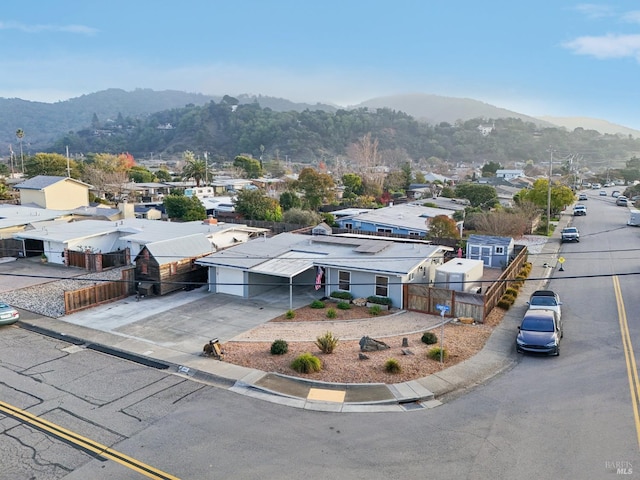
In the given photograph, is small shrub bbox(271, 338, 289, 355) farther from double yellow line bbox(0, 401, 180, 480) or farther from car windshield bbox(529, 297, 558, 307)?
car windshield bbox(529, 297, 558, 307)

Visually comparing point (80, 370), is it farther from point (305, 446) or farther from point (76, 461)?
point (305, 446)

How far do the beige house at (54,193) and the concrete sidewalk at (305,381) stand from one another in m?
32.9

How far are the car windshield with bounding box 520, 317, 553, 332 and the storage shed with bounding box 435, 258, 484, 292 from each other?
5992mm

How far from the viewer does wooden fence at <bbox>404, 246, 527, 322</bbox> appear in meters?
23.9

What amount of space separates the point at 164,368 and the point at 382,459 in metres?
9.60

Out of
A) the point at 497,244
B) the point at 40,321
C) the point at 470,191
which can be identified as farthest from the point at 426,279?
the point at 470,191

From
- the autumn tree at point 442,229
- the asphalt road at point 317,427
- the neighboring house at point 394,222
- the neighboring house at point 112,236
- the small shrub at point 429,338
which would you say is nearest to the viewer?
the asphalt road at point 317,427

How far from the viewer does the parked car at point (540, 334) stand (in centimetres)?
1939

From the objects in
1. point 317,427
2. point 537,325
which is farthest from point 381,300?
point 317,427

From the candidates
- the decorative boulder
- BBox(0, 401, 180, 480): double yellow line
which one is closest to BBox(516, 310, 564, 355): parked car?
the decorative boulder

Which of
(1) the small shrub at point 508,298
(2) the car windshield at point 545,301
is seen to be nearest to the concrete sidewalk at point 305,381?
(2) the car windshield at point 545,301

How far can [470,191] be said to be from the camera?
2498 inches

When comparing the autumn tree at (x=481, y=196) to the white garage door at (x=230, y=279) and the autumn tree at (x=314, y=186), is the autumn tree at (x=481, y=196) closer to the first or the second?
the autumn tree at (x=314, y=186)

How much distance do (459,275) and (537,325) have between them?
7029mm
